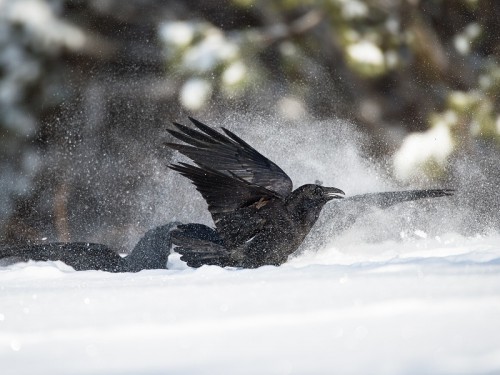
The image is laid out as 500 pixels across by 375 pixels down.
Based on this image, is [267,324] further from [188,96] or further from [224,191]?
[188,96]

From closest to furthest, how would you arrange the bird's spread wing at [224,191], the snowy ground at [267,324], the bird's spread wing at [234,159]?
the snowy ground at [267,324], the bird's spread wing at [224,191], the bird's spread wing at [234,159]

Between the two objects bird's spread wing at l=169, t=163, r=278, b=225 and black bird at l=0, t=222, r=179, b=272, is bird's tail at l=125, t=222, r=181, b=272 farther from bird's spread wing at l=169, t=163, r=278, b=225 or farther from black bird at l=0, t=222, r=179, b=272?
bird's spread wing at l=169, t=163, r=278, b=225

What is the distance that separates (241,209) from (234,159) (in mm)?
166

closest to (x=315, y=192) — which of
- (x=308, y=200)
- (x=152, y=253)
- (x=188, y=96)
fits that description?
(x=308, y=200)

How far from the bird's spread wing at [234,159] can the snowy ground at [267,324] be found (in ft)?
1.99

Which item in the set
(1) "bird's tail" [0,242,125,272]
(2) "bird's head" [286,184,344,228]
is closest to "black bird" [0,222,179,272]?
(1) "bird's tail" [0,242,125,272]

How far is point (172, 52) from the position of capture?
4.04 meters

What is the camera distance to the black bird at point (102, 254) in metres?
2.39

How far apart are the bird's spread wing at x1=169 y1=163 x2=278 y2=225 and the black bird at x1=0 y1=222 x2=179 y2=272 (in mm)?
197

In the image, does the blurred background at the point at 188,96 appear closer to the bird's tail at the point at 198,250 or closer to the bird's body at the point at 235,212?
the bird's body at the point at 235,212

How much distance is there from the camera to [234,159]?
2.35 meters

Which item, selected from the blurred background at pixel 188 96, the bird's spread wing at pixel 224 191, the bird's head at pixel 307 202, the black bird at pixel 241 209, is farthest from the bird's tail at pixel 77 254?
the blurred background at pixel 188 96

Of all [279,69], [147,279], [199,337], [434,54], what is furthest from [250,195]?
[434,54]

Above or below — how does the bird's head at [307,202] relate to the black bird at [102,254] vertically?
above
